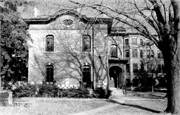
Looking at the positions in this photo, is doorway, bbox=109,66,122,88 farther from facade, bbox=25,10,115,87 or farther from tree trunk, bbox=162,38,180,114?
tree trunk, bbox=162,38,180,114

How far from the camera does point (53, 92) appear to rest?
19.7m

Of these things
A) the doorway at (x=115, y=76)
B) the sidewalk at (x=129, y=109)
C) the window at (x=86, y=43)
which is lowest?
the sidewalk at (x=129, y=109)

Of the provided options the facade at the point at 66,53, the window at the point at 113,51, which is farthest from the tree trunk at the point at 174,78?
the window at the point at 113,51

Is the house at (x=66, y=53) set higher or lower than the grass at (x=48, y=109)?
higher

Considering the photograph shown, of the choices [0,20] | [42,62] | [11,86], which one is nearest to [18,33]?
[0,20]

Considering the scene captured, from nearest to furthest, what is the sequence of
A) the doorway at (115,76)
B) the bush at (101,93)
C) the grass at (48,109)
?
1. the grass at (48,109)
2. the bush at (101,93)
3. the doorway at (115,76)

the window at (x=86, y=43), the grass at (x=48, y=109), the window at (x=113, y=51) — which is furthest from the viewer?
the window at (x=113, y=51)

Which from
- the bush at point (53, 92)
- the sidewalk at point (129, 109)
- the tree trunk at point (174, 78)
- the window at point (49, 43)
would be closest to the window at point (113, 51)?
the window at point (49, 43)

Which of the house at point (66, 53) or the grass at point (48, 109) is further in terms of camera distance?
the house at point (66, 53)

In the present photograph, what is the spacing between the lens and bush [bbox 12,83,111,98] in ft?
63.5

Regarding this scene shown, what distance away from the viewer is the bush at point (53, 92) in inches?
762

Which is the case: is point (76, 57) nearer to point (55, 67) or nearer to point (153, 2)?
point (55, 67)

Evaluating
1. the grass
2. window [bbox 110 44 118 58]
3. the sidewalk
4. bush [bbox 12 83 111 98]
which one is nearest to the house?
bush [bbox 12 83 111 98]

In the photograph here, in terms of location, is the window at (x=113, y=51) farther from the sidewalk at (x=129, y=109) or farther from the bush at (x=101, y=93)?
the sidewalk at (x=129, y=109)
